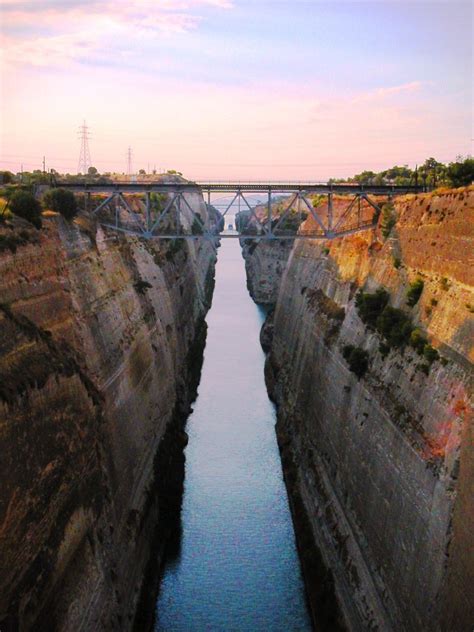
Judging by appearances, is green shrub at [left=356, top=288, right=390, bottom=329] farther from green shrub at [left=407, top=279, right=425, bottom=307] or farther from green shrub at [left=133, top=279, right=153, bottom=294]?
green shrub at [left=133, top=279, right=153, bottom=294]

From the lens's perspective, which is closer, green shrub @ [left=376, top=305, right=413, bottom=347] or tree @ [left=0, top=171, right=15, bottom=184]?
green shrub @ [left=376, top=305, right=413, bottom=347]

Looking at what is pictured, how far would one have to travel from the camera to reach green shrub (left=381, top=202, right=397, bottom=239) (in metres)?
30.7

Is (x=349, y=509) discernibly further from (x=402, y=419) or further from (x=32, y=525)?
(x=32, y=525)

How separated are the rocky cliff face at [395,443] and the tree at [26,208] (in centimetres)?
1161

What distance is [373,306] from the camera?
27.6 meters

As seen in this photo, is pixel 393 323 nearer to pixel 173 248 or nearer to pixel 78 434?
pixel 78 434

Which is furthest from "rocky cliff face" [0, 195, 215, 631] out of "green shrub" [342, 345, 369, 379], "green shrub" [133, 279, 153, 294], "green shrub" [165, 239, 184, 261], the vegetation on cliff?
"green shrub" [165, 239, 184, 261]

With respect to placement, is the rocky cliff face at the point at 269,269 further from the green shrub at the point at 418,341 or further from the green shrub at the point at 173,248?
the green shrub at the point at 418,341

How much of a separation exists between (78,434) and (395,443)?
862cm

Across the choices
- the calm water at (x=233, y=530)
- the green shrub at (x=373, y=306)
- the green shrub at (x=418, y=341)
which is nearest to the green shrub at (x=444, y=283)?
→ the green shrub at (x=418, y=341)

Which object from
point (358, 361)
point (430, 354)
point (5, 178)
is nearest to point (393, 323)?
point (358, 361)

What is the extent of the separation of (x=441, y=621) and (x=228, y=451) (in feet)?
67.0

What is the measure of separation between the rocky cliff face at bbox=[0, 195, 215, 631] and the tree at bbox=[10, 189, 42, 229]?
46 centimetres

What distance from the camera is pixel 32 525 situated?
16.9 m
